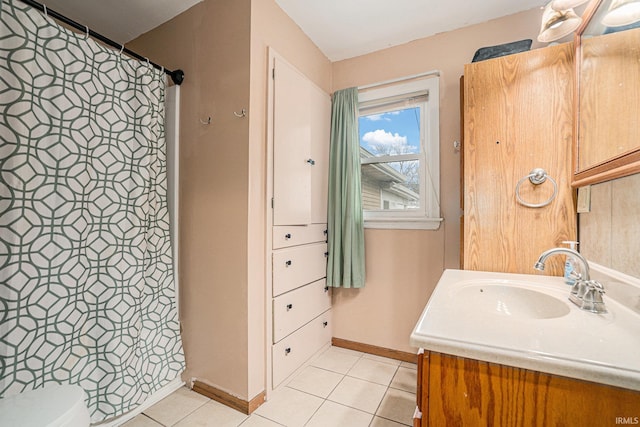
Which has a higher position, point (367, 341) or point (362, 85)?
point (362, 85)

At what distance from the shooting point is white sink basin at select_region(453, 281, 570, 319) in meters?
1.07

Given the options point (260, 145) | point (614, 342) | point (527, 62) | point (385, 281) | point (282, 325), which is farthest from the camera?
point (385, 281)

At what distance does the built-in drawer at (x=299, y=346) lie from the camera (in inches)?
68.9

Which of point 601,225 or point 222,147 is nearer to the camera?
point 601,225

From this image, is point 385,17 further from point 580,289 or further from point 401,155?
point 580,289

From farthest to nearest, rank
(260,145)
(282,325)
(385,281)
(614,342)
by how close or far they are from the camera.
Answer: (385,281)
(282,325)
(260,145)
(614,342)

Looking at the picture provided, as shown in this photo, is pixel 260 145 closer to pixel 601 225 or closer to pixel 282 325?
pixel 282 325

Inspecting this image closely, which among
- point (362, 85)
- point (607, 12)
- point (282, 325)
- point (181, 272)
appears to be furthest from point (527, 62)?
point (181, 272)

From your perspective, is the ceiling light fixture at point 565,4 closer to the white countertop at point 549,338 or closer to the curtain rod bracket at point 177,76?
the white countertop at point 549,338

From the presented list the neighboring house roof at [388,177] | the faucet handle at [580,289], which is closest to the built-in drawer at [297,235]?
the neighboring house roof at [388,177]

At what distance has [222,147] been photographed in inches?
65.6

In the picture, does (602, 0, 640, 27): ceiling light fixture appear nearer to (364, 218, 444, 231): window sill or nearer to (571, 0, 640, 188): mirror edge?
(571, 0, 640, 188): mirror edge

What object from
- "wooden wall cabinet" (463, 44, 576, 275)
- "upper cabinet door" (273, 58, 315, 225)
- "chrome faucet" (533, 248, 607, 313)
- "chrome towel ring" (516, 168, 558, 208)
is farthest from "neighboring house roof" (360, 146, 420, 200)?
"chrome faucet" (533, 248, 607, 313)

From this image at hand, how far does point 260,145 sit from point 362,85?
1160mm
